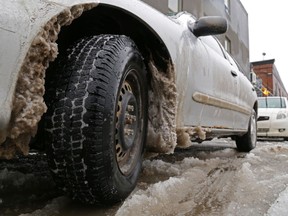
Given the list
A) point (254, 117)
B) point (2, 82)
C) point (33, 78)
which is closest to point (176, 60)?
point (33, 78)

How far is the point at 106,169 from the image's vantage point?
1.53m

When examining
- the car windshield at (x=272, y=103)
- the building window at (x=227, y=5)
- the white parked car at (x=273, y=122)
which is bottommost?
the white parked car at (x=273, y=122)

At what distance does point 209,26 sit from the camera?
271 cm

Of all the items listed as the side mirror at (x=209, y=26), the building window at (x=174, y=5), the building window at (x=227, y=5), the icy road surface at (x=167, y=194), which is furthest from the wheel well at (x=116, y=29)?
the building window at (x=227, y=5)

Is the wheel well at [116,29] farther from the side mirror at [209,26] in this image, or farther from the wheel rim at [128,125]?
the side mirror at [209,26]

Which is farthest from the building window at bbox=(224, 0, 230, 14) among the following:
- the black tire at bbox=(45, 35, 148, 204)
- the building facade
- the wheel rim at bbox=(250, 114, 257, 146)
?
the black tire at bbox=(45, 35, 148, 204)

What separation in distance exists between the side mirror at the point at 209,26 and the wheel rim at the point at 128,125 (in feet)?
3.44

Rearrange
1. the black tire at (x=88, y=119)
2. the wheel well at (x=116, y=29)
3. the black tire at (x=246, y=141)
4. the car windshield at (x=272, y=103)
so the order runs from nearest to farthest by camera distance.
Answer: the black tire at (x=88, y=119), the wheel well at (x=116, y=29), the black tire at (x=246, y=141), the car windshield at (x=272, y=103)

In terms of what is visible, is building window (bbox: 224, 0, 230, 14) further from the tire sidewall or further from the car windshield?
the tire sidewall

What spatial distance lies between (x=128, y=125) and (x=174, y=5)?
8.60 metres

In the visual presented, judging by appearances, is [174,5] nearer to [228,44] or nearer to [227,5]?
[228,44]

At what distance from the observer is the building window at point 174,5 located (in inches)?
373

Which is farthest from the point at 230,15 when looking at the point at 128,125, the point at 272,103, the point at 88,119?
the point at 88,119

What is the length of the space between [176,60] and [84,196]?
3.86ft
